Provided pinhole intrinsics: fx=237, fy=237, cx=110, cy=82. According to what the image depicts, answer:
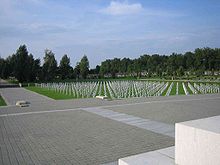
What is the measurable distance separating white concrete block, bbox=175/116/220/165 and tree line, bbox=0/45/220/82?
47.9 m

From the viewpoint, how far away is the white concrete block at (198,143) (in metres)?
3.39

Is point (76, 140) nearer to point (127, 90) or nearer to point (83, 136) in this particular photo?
point (83, 136)

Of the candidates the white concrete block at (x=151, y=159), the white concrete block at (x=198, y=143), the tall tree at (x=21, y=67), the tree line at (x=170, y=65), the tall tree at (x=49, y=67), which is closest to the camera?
the white concrete block at (x=198, y=143)

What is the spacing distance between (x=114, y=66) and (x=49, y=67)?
41061 mm

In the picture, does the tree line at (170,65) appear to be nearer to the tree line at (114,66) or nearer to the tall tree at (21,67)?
the tree line at (114,66)

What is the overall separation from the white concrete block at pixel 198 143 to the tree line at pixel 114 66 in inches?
1884

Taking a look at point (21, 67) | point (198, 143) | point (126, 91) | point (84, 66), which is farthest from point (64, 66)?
point (198, 143)

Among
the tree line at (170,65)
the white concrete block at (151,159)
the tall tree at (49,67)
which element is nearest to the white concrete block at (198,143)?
the white concrete block at (151,159)

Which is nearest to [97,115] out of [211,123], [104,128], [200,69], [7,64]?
[104,128]

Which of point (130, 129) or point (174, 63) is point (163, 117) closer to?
point (130, 129)

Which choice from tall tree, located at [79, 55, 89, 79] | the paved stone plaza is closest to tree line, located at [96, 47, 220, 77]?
tall tree, located at [79, 55, 89, 79]

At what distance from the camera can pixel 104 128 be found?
7.98 m

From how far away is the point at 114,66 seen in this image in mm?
92875

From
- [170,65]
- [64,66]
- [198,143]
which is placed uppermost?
[170,65]
